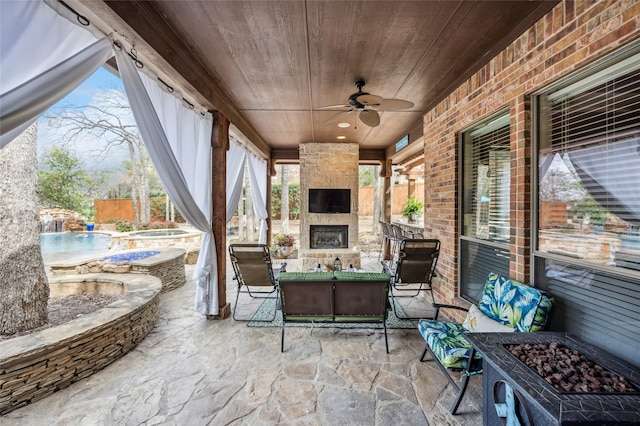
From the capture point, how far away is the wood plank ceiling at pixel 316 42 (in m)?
1.84

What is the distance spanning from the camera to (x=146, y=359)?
7.50ft

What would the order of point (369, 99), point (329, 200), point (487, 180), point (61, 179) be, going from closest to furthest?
point (487, 180), point (369, 99), point (329, 200), point (61, 179)

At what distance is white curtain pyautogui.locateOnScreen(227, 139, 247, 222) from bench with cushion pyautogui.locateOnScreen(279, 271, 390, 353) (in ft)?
7.26

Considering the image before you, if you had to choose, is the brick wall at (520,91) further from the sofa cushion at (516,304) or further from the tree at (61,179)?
the tree at (61,179)

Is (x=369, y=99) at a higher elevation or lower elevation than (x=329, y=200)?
higher

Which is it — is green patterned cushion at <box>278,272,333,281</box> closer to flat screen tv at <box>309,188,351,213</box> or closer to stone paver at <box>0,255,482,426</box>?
stone paver at <box>0,255,482,426</box>

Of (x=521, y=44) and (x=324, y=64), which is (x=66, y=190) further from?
(x=521, y=44)

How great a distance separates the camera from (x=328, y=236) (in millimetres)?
6055

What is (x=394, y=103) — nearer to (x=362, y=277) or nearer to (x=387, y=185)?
(x=362, y=277)

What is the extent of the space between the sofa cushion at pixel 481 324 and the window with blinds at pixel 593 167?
2.19 ft

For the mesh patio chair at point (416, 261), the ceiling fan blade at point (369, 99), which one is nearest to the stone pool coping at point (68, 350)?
the mesh patio chair at point (416, 261)

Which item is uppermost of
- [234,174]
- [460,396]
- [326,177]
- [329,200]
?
[326,177]

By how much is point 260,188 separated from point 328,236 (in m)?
2.01

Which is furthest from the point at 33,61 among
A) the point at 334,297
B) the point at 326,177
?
the point at 326,177
